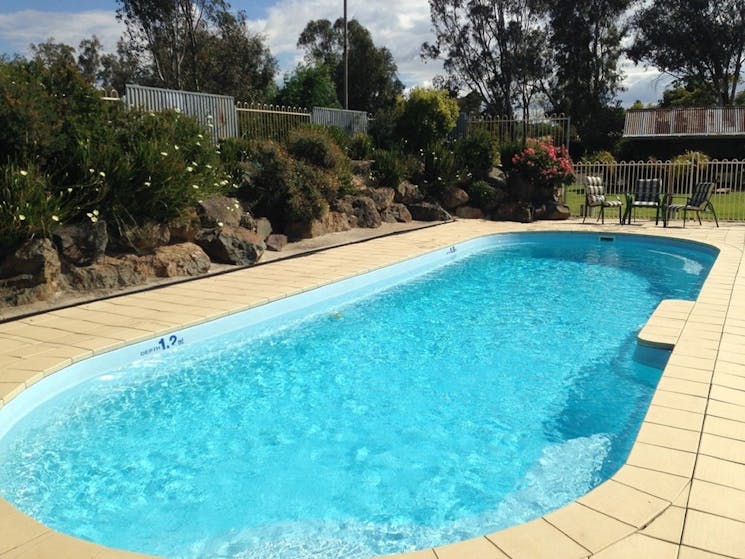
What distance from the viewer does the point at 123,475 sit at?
3605mm

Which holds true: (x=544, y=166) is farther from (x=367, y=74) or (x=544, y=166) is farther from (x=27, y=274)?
(x=367, y=74)

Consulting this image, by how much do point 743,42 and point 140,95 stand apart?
34385 millimetres

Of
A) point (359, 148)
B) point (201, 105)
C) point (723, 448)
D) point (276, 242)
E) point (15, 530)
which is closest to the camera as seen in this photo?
point (15, 530)

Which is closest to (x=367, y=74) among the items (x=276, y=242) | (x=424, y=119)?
(x=424, y=119)

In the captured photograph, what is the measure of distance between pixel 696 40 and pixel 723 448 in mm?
37579

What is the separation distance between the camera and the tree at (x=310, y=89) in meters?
22.9

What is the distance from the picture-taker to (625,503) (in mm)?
2566

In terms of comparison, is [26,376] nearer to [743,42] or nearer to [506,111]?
[506,111]

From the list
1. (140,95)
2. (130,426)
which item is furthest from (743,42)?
(130,426)

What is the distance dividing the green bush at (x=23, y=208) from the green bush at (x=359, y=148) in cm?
892

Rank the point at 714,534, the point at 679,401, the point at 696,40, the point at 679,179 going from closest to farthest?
the point at 714,534, the point at 679,401, the point at 679,179, the point at 696,40

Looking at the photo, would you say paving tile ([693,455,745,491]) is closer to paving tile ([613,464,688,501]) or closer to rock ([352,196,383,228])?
paving tile ([613,464,688,501])

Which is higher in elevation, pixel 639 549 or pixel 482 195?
pixel 482 195

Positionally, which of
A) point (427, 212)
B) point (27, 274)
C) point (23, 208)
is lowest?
point (27, 274)
